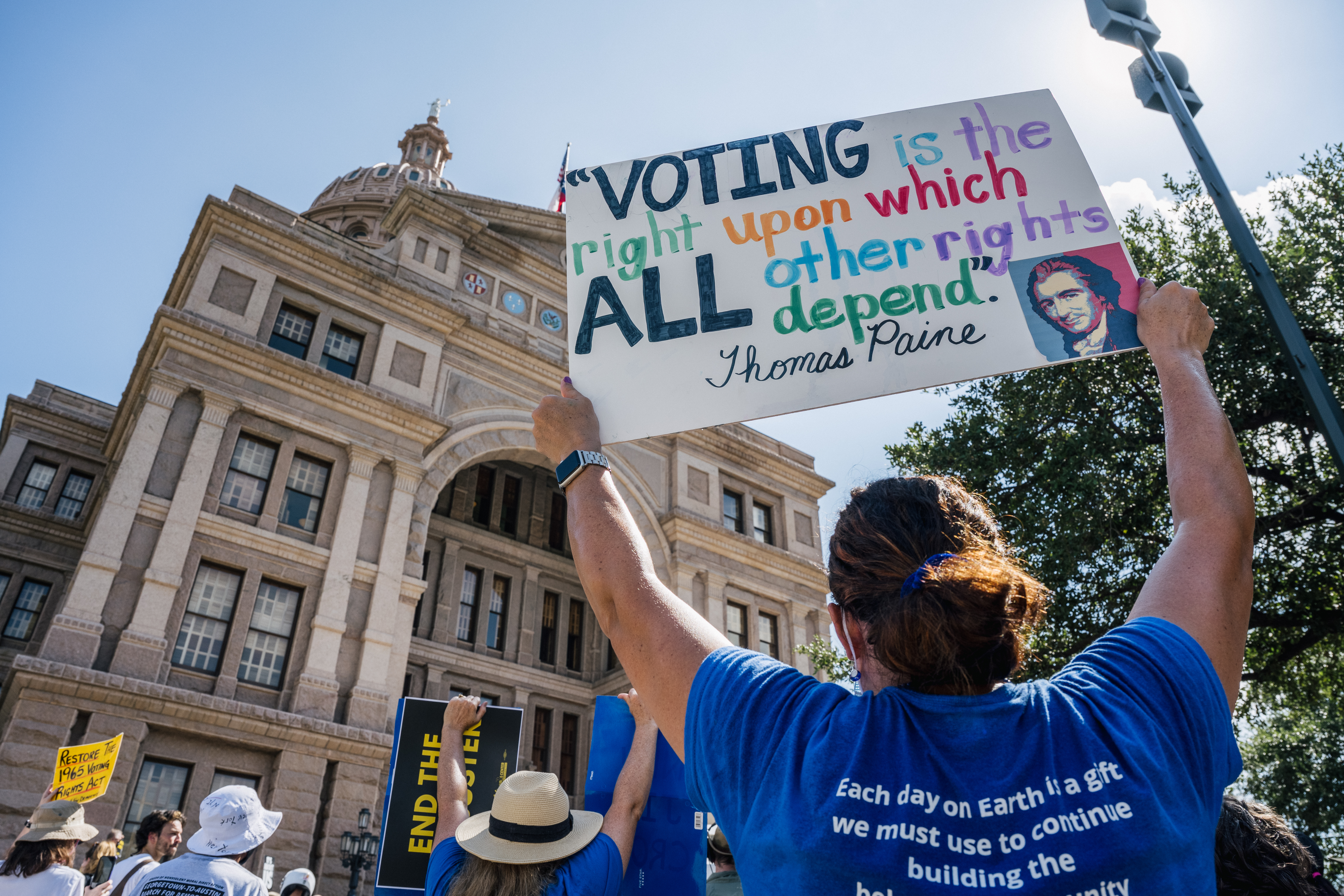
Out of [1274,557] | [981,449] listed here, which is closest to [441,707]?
[981,449]

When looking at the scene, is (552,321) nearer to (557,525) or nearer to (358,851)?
(557,525)

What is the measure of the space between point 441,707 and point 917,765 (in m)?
3.70

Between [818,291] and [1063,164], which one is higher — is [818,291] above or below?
below

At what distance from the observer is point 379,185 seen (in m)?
50.5

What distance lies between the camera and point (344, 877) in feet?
49.0

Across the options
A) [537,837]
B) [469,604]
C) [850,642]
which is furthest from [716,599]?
[850,642]

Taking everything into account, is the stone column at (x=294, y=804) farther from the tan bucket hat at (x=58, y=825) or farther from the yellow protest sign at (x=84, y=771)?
the tan bucket hat at (x=58, y=825)

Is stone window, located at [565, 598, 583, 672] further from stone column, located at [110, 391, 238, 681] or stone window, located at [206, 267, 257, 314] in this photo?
stone window, located at [206, 267, 257, 314]

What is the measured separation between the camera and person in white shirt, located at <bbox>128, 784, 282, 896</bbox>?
3.68m

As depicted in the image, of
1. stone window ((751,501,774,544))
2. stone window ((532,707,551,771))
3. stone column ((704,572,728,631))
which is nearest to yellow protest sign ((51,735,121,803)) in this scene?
stone window ((532,707,551,771))

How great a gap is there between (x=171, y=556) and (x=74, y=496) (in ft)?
51.6

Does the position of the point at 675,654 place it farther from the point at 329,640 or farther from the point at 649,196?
the point at 329,640

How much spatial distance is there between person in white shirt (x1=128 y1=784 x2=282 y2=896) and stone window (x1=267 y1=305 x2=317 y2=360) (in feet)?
55.2

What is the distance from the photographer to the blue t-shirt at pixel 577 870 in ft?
8.68
